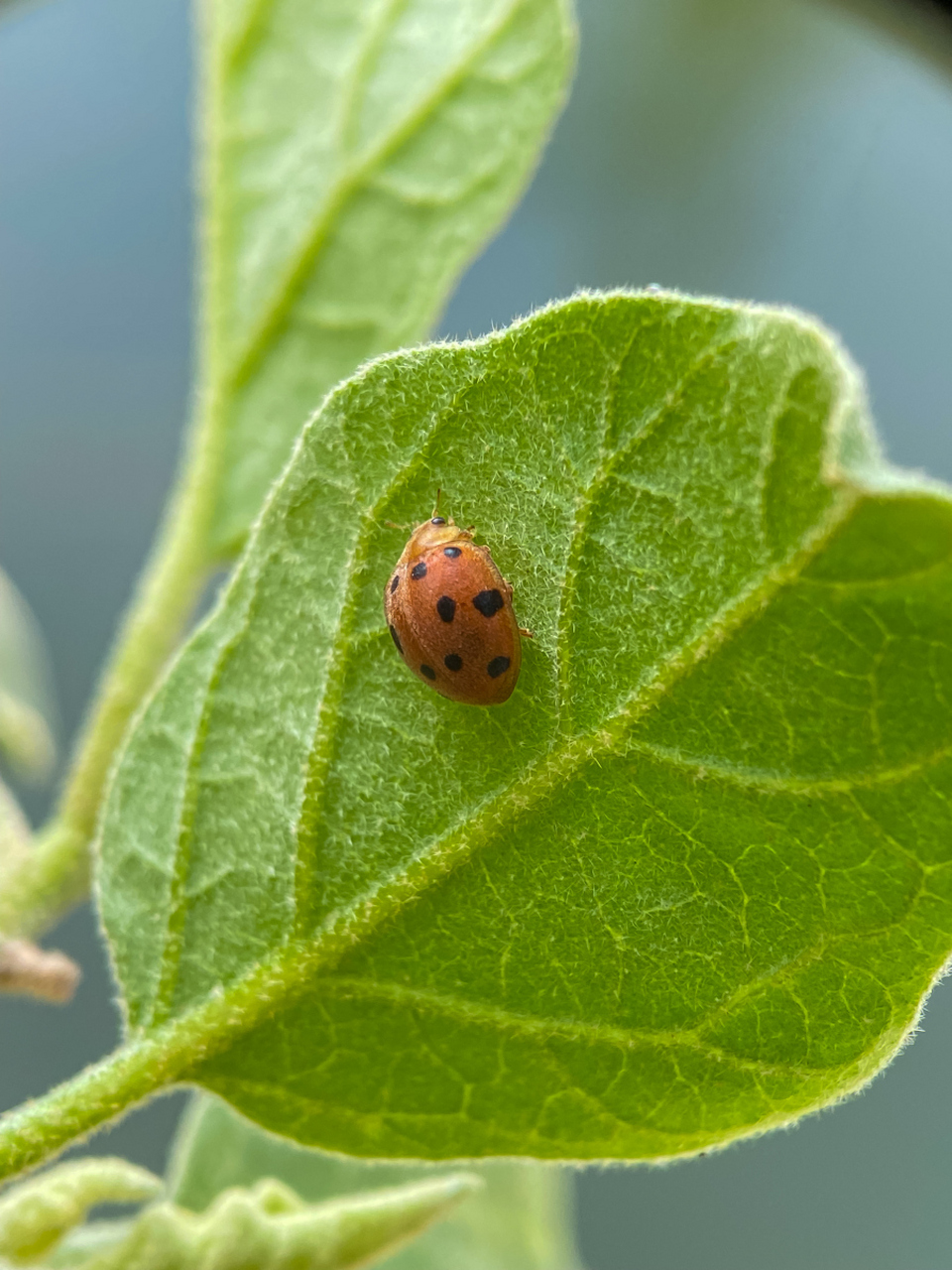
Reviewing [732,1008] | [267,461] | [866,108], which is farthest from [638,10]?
Answer: [732,1008]

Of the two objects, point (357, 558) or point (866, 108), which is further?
point (866, 108)

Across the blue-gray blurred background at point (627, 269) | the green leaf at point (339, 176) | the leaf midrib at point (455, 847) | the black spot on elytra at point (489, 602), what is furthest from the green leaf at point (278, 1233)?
the blue-gray blurred background at point (627, 269)

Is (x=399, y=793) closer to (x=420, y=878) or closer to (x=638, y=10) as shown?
(x=420, y=878)

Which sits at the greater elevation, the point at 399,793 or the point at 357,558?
the point at 357,558

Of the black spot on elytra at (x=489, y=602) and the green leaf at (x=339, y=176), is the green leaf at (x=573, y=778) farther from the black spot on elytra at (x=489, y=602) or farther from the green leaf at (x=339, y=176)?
the green leaf at (x=339, y=176)

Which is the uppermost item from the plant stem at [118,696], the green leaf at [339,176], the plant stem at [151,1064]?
the green leaf at [339,176]
